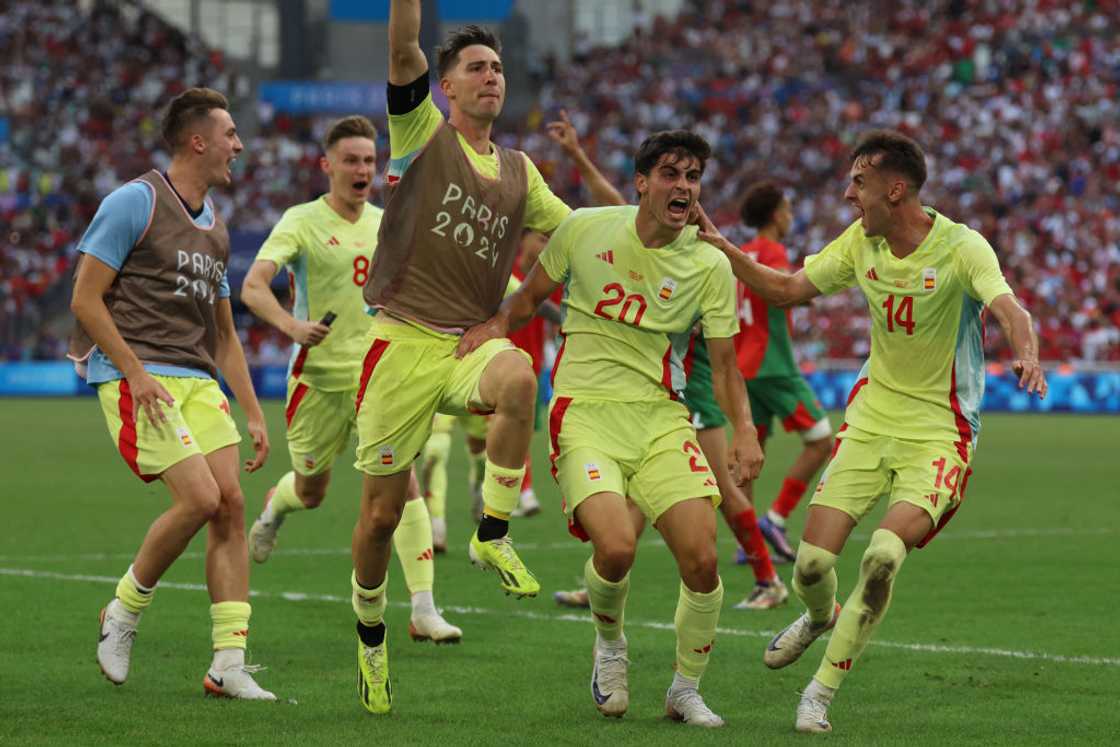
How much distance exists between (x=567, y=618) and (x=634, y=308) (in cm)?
285

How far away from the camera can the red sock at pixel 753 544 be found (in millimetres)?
10094

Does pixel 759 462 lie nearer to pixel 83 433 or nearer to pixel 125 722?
pixel 125 722

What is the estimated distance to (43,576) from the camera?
1130 cm

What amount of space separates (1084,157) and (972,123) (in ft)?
9.18

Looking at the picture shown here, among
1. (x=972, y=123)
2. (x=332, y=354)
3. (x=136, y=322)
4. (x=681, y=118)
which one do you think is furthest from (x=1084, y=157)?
(x=136, y=322)

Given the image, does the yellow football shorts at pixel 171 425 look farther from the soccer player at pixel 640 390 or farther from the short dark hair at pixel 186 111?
the soccer player at pixel 640 390

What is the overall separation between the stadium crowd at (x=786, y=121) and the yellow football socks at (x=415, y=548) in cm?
2533

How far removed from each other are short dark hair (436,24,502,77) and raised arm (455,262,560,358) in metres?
0.95

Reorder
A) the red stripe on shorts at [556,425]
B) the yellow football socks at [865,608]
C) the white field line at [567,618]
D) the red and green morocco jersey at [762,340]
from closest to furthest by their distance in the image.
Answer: the yellow football socks at [865,608], the red stripe on shorts at [556,425], the white field line at [567,618], the red and green morocco jersey at [762,340]

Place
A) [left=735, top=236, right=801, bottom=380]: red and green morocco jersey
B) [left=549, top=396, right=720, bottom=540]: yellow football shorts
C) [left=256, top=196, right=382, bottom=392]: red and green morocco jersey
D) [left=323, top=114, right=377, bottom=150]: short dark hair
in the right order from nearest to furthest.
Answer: [left=549, top=396, right=720, bottom=540]: yellow football shorts < [left=323, top=114, right=377, bottom=150]: short dark hair < [left=256, top=196, right=382, bottom=392]: red and green morocco jersey < [left=735, top=236, right=801, bottom=380]: red and green morocco jersey

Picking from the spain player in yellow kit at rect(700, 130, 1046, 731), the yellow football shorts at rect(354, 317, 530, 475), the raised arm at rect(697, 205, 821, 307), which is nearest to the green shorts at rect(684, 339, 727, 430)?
the raised arm at rect(697, 205, 821, 307)

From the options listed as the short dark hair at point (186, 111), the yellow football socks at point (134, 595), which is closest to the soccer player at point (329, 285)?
the short dark hair at point (186, 111)

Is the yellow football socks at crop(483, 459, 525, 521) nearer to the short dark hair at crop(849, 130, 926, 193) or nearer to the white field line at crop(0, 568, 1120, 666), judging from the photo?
the short dark hair at crop(849, 130, 926, 193)

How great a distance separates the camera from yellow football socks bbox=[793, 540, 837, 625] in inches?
282
